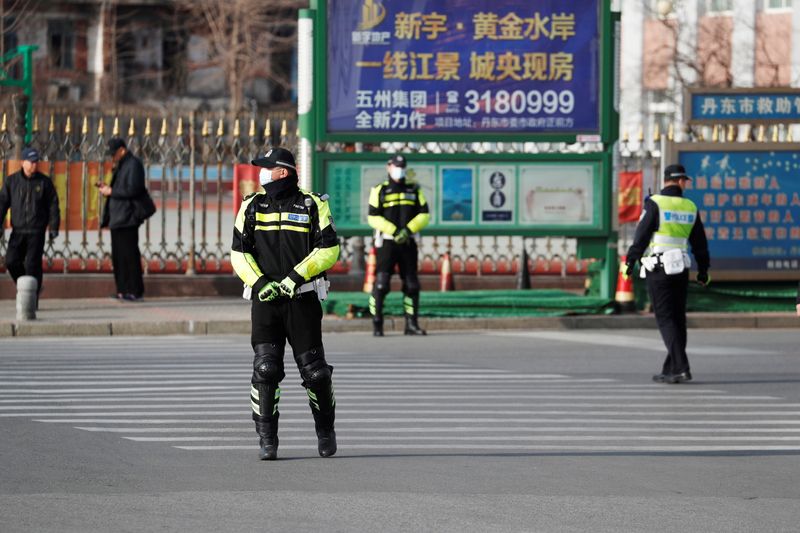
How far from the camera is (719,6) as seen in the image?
50.7 meters

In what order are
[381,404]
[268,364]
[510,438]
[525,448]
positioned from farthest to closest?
1. [381,404]
2. [510,438]
3. [525,448]
4. [268,364]

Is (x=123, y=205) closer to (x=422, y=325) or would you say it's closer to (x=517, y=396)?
(x=422, y=325)

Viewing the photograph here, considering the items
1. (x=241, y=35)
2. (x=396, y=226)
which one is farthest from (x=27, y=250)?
(x=241, y=35)

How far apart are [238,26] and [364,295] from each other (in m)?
42.6

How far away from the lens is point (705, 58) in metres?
47.4

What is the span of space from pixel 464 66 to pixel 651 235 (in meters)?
6.51

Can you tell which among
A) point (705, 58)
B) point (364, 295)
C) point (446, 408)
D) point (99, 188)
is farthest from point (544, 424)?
point (705, 58)

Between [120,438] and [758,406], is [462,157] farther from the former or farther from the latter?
[120,438]

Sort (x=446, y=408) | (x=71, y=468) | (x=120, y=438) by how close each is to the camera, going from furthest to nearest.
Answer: (x=446, y=408) → (x=120, y=438) → (x=71, y=468)

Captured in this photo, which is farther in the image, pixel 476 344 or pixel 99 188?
pixel 99 188

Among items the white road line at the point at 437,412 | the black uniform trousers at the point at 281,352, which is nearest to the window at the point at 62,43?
the white road line at the point at 437,412

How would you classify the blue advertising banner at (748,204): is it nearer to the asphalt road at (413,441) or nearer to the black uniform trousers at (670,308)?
the asphalt road at (413,441)

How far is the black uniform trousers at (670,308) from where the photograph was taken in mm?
15117

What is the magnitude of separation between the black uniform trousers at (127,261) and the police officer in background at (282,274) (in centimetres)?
1117
